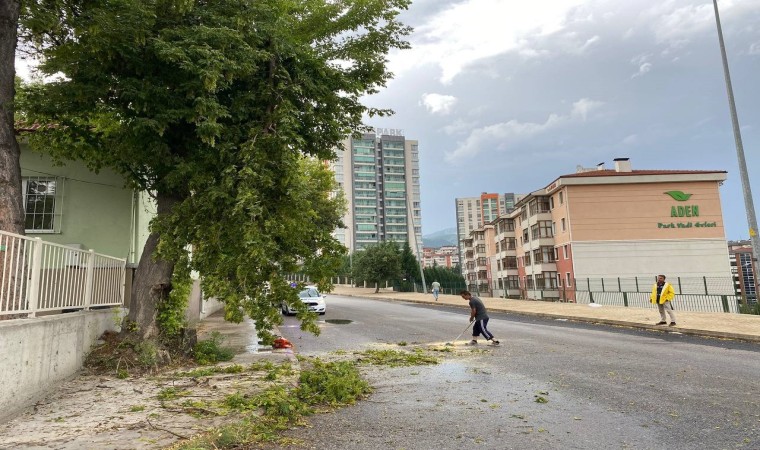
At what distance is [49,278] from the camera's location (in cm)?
681

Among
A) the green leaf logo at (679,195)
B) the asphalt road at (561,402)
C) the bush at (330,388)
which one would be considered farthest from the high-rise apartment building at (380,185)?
the bush at (330,388)

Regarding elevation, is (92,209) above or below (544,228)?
below

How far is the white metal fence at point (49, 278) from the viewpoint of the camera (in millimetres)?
5613

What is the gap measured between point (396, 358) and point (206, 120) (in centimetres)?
600

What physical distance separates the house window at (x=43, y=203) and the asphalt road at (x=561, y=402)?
8.04m

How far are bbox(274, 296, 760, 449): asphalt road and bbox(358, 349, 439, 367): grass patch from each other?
40 centimetres

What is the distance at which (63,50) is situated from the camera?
8.22 m

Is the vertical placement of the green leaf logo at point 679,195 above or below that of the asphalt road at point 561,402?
above

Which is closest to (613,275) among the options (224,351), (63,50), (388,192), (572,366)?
(572,366)

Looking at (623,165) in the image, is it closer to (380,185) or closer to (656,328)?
(656,328)

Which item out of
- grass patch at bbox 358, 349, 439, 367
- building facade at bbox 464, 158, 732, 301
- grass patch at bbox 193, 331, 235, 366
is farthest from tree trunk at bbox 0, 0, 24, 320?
building facade at bbox 464, 158, 732, 301

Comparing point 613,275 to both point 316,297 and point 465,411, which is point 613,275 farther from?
point 465,411

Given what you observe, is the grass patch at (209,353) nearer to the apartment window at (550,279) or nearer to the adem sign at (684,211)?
the apartment window at (550,279)

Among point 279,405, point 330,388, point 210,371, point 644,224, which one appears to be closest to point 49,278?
point 210,371
